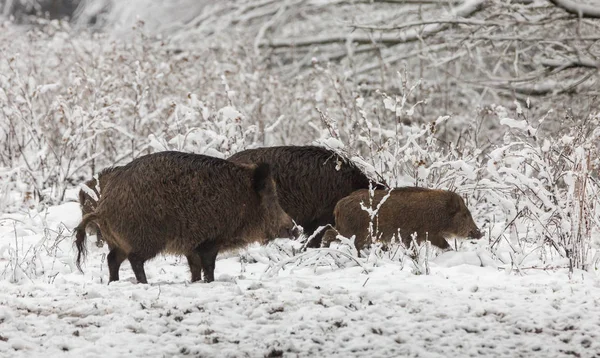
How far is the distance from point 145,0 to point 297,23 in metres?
3.47

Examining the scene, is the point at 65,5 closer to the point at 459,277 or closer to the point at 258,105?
the point at 258,105

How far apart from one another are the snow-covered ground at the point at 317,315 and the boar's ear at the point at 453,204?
843 mm

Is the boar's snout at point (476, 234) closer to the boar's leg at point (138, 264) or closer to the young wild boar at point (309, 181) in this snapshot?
the young wild boar at point (309, 181)

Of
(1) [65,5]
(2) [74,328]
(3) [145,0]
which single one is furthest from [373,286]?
(1) [65,5]

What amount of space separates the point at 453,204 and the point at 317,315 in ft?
7.53

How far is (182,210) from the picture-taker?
5.23m

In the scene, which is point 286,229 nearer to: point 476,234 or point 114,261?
point 114,261

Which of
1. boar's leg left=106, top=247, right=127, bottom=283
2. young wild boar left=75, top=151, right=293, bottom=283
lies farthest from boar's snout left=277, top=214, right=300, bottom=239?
boar's leg left=106, top=247, right=127, bottom=283

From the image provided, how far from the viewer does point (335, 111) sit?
A: 11.6 metres

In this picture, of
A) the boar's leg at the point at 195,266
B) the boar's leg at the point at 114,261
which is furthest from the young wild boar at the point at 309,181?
the boar's leg at the point at 114,261

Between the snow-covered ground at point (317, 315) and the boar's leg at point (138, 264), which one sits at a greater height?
the boar's leg at point (138, 264)

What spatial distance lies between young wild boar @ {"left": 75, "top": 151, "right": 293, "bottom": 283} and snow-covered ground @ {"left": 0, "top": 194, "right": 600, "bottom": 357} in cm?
31

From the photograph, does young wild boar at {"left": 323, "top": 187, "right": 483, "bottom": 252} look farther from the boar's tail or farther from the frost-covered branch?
the frost-covered branch

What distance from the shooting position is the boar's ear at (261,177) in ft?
18.0
